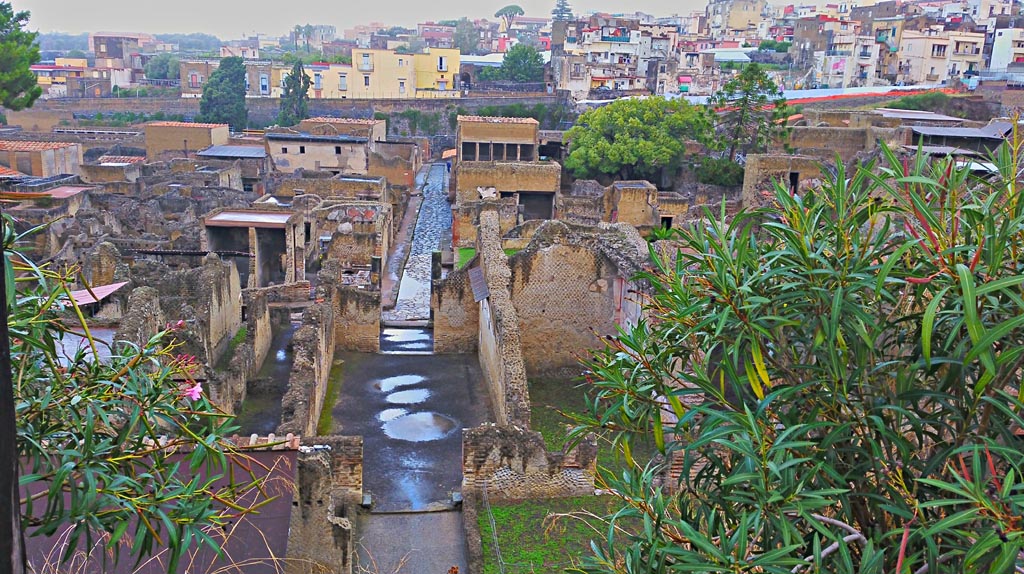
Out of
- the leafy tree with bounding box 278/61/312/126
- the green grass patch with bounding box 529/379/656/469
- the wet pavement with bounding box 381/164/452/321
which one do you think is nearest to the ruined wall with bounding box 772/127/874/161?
the wet pavement with bounding box 381/164/452/321

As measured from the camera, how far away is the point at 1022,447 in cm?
426

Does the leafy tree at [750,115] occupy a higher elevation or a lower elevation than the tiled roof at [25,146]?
higher

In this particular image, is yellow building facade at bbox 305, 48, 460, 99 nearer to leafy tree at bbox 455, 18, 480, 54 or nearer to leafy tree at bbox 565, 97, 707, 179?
leafy tree at bbox 565, 97, 707, 179

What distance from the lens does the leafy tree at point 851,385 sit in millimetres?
4137

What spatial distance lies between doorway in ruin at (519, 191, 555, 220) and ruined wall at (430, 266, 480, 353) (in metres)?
15.8

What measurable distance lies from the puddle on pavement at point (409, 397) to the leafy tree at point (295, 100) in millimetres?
47688

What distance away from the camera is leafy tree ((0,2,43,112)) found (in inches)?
1160

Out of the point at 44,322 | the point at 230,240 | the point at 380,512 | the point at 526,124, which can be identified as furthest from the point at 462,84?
the point at 44,322

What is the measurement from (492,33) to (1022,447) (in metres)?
158

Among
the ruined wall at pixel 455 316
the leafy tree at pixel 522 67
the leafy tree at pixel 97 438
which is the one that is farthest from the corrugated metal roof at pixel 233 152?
the leafy tree at pixel 97 438

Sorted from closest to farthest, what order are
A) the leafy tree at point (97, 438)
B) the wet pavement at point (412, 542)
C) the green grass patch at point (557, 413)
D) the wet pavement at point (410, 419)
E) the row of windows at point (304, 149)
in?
1. the leafy tree at point (97, 438)
2. the wet pavement at point (412, 542)
3. the wet pavement at point (410, 419)
4. the green grass patch at point (557, 413)
5. the row of windows at point (304, 149)

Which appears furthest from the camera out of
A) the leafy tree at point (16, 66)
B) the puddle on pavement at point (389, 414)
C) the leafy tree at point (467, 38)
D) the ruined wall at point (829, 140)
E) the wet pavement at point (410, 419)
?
the leafy tree at point (467, 38)

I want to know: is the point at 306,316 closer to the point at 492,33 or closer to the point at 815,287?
the point at 815,287

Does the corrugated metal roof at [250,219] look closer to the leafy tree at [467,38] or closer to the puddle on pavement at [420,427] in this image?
the puddle on pavement at [420,427]
